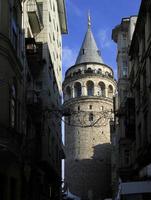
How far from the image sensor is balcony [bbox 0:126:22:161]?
19.0 meters

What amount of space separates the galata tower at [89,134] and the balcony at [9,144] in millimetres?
66052

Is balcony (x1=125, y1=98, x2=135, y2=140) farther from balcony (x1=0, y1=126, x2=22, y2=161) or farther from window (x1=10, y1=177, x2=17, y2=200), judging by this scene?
balcony (x1=0, y1=126, x2=22, y2=161)

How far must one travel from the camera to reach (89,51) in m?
98.6

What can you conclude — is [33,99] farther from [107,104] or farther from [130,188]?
[107,104]

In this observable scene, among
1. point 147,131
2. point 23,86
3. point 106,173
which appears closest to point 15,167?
point 23,86

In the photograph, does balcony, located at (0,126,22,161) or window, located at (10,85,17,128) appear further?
window, located at (10,85,17,128)

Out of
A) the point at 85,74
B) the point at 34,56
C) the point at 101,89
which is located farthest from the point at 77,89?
the point at 34,56

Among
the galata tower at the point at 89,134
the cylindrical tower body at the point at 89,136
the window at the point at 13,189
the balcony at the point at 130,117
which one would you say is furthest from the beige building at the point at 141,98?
the galata tower at the point at 89,134

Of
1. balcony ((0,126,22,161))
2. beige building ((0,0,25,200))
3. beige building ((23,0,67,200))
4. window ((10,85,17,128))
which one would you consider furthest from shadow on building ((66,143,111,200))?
balcony ((0,126,22,161))

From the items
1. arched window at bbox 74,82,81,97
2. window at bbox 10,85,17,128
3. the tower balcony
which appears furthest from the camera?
arched window at bbox 74,82,81,97

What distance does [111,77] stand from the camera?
9450 cm

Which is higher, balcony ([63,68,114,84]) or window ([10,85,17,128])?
balcony ([63,68,114,84])

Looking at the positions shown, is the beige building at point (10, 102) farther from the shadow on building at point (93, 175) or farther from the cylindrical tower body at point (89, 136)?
the shadow on building at point (93, 175)

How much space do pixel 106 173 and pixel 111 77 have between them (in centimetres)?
1592
